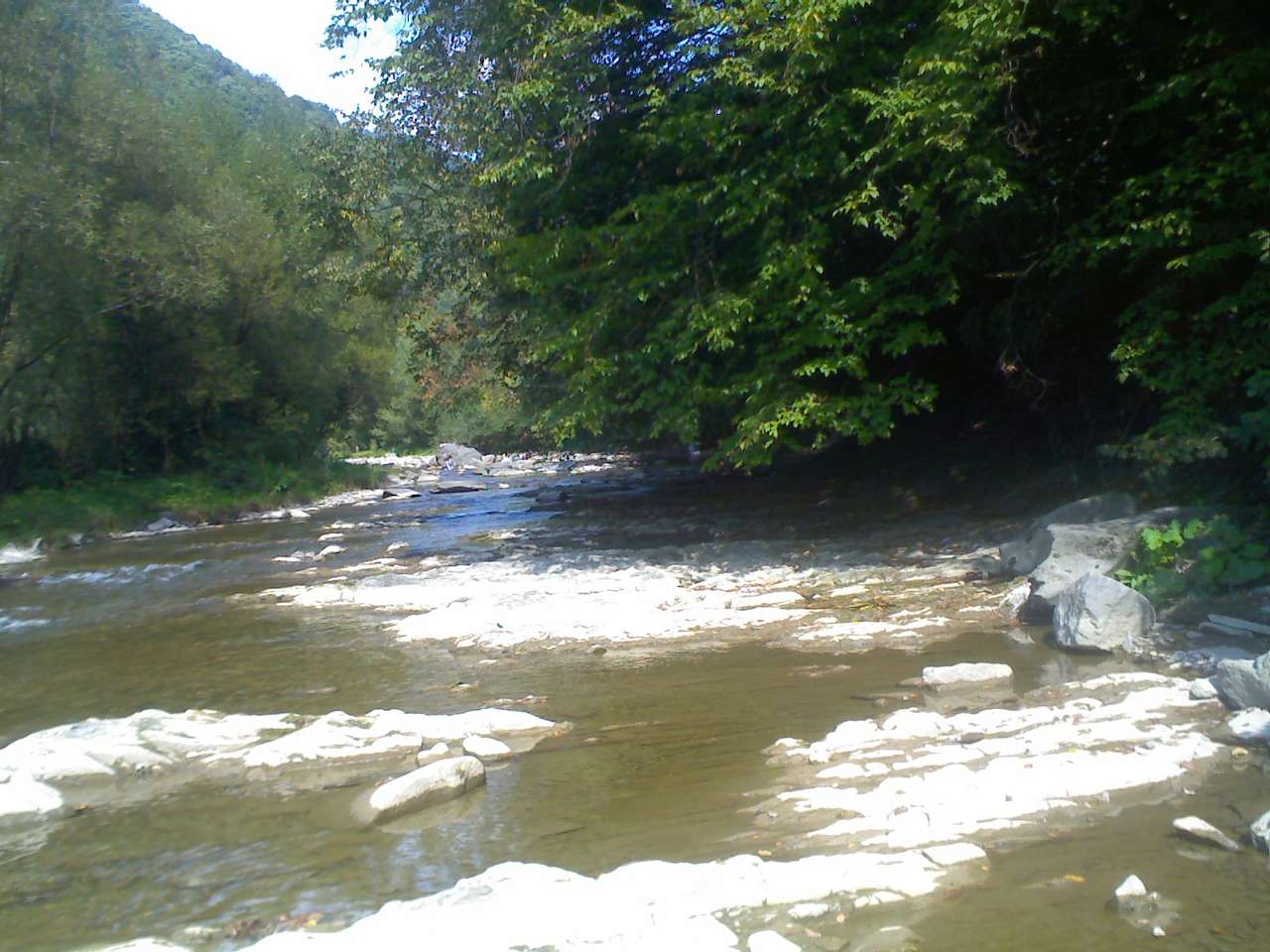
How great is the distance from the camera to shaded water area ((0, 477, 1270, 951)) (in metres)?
4.26

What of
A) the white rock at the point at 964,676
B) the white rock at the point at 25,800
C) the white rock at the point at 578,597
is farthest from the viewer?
the white rock at the point at 578,597

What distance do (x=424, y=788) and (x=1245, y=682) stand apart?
4.63 meters

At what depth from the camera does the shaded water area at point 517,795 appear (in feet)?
14.0

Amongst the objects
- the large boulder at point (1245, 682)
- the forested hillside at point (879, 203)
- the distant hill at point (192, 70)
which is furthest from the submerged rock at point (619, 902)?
the distant hill at point (192, 70)

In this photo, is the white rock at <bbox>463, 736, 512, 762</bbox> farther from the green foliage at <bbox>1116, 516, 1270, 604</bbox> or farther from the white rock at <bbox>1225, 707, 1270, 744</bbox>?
the green foliage at <bbox>1116, 516, 1270, 604</bbox>

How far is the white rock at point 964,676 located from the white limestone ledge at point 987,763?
0.54 meters

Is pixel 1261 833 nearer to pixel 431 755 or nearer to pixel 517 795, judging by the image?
pixel 517 795

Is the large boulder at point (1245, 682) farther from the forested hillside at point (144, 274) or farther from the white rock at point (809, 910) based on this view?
the forested hillside at point (144, 274)

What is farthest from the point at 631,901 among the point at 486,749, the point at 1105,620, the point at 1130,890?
the point at 1105,620

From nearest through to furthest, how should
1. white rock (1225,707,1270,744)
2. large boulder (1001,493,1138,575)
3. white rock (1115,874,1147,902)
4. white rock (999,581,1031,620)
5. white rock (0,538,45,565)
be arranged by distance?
white rock (1115,874,1147,902) < white rock (1225,707,1270,744) < white rock (999,581,1031,620) < large boulder (1001,493,1138,575) < white rock (0,538,45,565)

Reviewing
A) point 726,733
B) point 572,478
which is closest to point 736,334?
point 726,733

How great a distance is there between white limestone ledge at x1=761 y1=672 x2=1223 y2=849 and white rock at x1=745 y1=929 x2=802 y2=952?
100cm

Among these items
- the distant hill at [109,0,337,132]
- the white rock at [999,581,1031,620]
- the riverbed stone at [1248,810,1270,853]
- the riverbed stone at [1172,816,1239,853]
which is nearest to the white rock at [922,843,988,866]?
the riverbed stone at [1172,816,1239,853]

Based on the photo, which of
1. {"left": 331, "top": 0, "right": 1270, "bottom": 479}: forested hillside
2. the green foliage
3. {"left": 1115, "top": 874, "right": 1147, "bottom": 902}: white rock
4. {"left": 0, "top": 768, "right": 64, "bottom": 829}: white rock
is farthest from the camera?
{"left": 331, "top": 0, "right": 1270, "bottom": 479}: forested hillside
